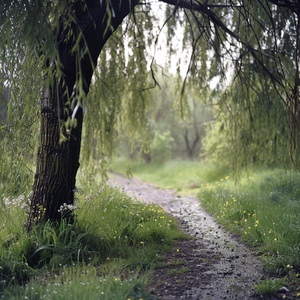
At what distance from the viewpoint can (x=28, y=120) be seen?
19.6 feet

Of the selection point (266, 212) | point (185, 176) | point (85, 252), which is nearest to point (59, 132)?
point (85, 252)

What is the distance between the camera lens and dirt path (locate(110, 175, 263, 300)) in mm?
4676

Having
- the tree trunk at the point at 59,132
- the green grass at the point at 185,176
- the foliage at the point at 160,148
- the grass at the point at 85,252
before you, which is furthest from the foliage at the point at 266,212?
the foliage at the point at 160,148

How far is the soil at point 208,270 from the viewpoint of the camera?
4664mm

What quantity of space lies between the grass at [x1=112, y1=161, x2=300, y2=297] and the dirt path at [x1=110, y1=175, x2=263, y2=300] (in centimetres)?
19

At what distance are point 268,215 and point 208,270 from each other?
2144 millimetres

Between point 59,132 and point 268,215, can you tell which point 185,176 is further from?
point 59,132

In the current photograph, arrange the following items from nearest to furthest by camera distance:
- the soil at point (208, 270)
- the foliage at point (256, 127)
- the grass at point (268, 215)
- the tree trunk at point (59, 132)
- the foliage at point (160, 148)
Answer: the soil at point (208, 270)
the grass at point (268, 215)
the tree trunk at point (59, 132)
the foliage at point (256, 127)
the foliage at point (160, 148)

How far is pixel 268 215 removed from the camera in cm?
722

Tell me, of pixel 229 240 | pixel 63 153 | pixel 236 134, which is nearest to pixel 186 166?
pixel 236 134

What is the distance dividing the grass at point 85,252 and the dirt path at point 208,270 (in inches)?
9.2

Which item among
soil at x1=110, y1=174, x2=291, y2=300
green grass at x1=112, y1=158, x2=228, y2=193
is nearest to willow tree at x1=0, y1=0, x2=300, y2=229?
soil at x1=110, y1=174, x2=291, y2=300

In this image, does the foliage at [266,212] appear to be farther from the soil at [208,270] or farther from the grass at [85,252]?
the grass at [85,252]

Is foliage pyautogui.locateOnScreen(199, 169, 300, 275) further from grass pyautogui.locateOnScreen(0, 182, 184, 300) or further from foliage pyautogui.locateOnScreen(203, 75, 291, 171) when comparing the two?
grass pyautogui.locateOnScreen(0, 182, 184, 300)
